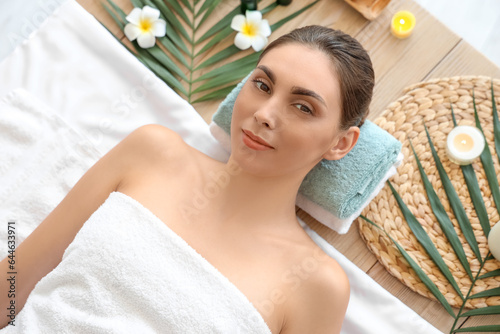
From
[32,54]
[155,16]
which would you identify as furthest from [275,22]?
[32,54]

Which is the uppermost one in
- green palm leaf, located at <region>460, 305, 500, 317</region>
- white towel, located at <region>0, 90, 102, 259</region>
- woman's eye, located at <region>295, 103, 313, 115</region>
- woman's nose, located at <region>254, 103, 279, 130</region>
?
woman's eye, located at <region>295, 103, 313, 115</region>

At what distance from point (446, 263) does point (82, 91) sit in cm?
131

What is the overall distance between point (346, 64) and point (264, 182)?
383 millimetres

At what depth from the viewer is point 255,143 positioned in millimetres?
1302

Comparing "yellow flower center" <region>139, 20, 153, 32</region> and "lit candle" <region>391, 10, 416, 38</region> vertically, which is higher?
"lit candle" <region>391, 10, 416, 38</region>

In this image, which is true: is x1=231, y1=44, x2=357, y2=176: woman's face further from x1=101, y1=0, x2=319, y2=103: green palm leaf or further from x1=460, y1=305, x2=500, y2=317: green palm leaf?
x1=460, y1=305, x2=500, y2=317: green palm leaf

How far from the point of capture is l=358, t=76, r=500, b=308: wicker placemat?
1.64 meters

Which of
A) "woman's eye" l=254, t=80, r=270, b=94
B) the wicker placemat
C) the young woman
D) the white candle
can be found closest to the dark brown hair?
the young woman

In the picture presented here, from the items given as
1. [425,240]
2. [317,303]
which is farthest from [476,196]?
[317,303]

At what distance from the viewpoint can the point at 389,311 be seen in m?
1.62

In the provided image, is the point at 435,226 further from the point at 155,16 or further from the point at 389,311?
the point at 155,16

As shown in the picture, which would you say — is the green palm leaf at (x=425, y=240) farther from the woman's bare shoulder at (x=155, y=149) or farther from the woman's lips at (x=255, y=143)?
the woman's bare shoulder at (x=155, y=149)

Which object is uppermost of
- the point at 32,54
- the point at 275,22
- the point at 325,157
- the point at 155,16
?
the point at 275,22

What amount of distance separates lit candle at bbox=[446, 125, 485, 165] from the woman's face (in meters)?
0.51
